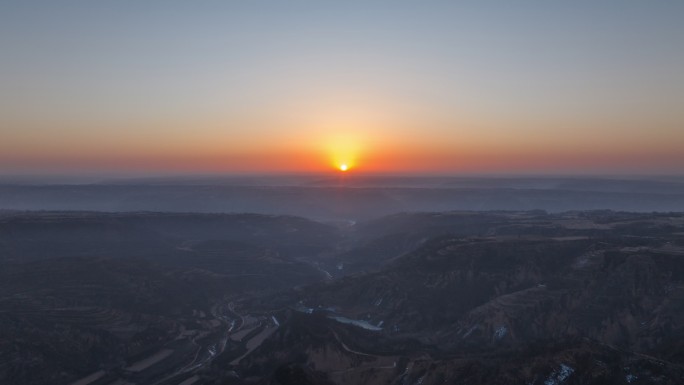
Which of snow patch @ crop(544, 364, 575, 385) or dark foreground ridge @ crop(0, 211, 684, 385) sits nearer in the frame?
snow patch @ crop(544, 364, 575, 385)

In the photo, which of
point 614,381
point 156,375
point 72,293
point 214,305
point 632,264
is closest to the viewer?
point 614,381

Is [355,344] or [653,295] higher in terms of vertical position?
[653,295]

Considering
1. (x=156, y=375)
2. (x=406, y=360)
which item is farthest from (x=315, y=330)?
(x=156, y=375)

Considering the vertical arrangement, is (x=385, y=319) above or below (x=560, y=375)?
below

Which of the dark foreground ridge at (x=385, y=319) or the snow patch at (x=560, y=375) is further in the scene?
the dark foreground ridge at (x=385, y=319)

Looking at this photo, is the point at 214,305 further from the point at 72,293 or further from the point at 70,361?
the point at 70,361

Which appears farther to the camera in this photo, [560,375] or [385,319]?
[385,319]

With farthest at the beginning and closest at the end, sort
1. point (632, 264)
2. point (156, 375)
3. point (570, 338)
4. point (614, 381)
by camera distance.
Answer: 1. point (632, 264)
2. point (156, 375)
3. point (570, 338)
4. point (614, 381)

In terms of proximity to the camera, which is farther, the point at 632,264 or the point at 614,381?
the point at 632,264
